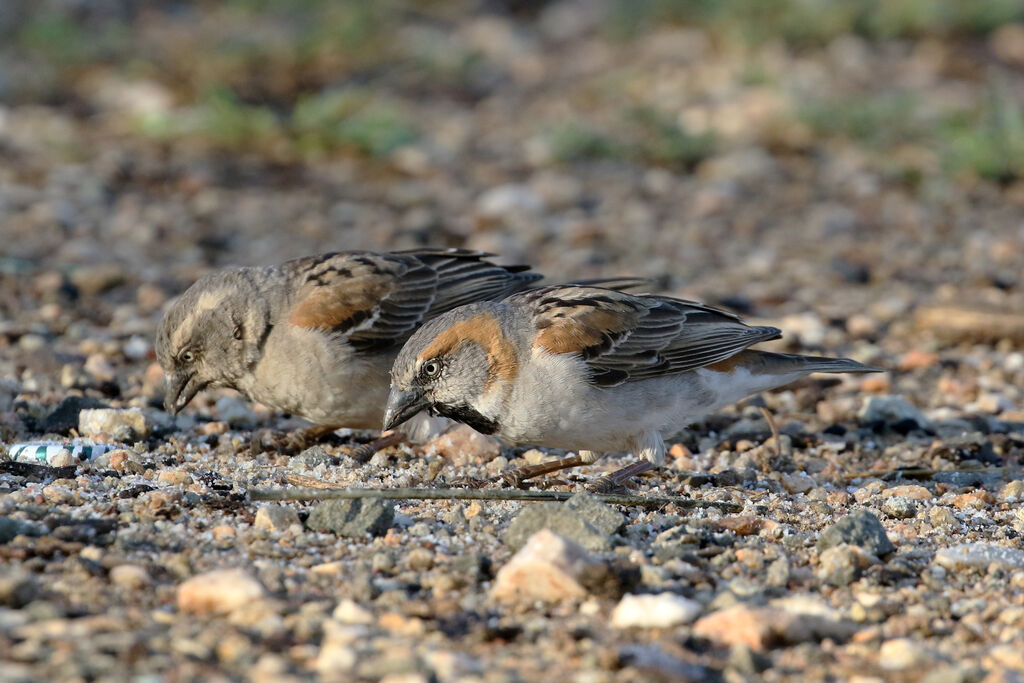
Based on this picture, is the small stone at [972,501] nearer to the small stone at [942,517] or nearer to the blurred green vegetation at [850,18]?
the small stone at [942,517]

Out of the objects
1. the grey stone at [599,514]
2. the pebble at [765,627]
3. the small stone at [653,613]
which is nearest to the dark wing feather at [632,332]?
the grey stone at [599,514]

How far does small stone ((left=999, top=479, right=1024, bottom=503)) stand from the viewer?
5555mm

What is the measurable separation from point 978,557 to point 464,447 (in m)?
2.54

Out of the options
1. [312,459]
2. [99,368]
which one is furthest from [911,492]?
[99,368]

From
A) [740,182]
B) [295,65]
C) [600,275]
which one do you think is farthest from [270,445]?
[295,65]

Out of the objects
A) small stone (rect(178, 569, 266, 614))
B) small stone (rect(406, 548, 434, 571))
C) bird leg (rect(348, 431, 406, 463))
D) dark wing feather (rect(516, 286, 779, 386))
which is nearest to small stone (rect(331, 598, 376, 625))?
small stone (rect(178, 569, 266, 614))

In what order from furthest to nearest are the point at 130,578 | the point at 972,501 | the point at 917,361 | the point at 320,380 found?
the point at 917,361, the point at 320,380, the point at 972,501, the point at 130,578

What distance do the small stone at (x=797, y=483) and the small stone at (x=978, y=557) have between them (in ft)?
3.51

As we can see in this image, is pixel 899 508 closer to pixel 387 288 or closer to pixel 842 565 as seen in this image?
pixel 842 565

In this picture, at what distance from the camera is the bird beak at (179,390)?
21.0 feet

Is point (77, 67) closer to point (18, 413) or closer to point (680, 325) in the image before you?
point (18, 413)

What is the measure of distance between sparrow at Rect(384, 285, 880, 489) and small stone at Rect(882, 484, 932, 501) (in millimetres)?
751

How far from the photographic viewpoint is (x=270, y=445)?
244 inches

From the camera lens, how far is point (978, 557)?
4.61 metres
